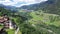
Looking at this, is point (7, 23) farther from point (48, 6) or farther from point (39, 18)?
point (48, 6)

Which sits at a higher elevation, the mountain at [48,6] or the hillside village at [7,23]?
the mountain at [48,6]

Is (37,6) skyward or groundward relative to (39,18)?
skyward

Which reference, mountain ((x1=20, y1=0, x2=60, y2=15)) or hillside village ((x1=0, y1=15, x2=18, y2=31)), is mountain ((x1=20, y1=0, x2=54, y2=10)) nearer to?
mountain ((x1=20, y1=0, x2=60, y2=15))

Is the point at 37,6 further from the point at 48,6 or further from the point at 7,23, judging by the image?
the point at 7,23

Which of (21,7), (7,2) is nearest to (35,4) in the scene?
(21,7)

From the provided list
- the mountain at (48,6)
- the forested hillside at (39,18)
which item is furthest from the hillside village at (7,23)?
the mountain at (48,6)

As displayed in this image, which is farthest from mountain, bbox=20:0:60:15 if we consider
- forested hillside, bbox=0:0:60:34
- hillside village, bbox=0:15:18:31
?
hillside village, bbox=0:15:18:31

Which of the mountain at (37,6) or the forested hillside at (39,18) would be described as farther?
the mountain at (37,6)

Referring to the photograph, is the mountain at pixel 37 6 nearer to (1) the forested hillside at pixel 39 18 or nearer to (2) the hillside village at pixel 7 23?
(1) the forested hillside at pixel 39 18

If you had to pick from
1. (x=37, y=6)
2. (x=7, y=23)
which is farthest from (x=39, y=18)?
(x=7, y=23)

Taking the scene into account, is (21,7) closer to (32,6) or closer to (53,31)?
(32,6)

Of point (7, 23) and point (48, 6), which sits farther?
point (48, 6)
